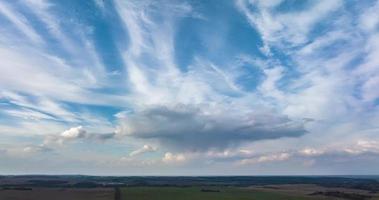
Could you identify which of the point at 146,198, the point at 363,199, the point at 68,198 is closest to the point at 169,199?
the point at 146,198

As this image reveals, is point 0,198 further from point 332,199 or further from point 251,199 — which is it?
point 332,199

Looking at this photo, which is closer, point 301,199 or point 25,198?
point 25,198

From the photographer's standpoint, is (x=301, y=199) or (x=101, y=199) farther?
(x=301, y=199)

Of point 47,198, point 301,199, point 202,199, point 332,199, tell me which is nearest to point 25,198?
point 47,198

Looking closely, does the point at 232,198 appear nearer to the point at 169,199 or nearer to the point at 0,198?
the point at 169,199

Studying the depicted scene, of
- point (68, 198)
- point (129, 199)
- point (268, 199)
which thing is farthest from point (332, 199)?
point (68, 198)

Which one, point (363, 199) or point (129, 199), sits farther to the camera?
point (363, 199)

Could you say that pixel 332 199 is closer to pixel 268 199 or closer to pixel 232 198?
pixel 268 199
